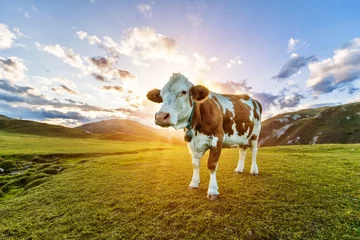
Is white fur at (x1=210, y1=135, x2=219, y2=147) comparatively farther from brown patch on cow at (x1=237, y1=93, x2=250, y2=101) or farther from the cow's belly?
brown patch on cow at (x1=237, y1=93, x2=250, y2=101)

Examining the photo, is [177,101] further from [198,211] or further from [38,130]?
[38,130]

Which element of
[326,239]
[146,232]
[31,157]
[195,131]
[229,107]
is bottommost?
[31,157]

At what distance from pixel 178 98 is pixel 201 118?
109 centimetres

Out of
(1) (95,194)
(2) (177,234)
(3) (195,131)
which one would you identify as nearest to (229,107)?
(3) (195,131)

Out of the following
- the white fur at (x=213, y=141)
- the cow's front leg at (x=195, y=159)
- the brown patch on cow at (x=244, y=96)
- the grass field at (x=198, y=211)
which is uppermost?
the brown patch on cow at (x=244, y=96)

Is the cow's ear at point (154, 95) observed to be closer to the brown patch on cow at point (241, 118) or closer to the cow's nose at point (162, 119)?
the cow's nose at point (162, 119)

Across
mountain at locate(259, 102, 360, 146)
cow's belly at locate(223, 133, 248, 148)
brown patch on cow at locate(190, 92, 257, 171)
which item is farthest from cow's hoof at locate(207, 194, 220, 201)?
mountain at locate(259, 102, 360, 146)

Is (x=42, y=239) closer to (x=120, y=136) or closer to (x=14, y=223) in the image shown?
(x=14, y=223)

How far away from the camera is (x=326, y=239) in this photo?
3.62 meters

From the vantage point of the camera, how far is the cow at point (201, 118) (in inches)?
200

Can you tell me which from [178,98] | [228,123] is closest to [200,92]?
[178,98]

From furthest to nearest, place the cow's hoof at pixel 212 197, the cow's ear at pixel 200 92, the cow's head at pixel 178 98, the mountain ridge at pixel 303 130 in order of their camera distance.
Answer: the mountain ridge at pixel 303 130, the cow's hoof at pixel 212 197, the cow's ear at pixel 200 92, the cow's head at pixel 178 98

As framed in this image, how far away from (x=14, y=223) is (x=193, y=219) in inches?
204

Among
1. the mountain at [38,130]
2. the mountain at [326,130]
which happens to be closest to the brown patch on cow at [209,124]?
the mountain at [38,130]
